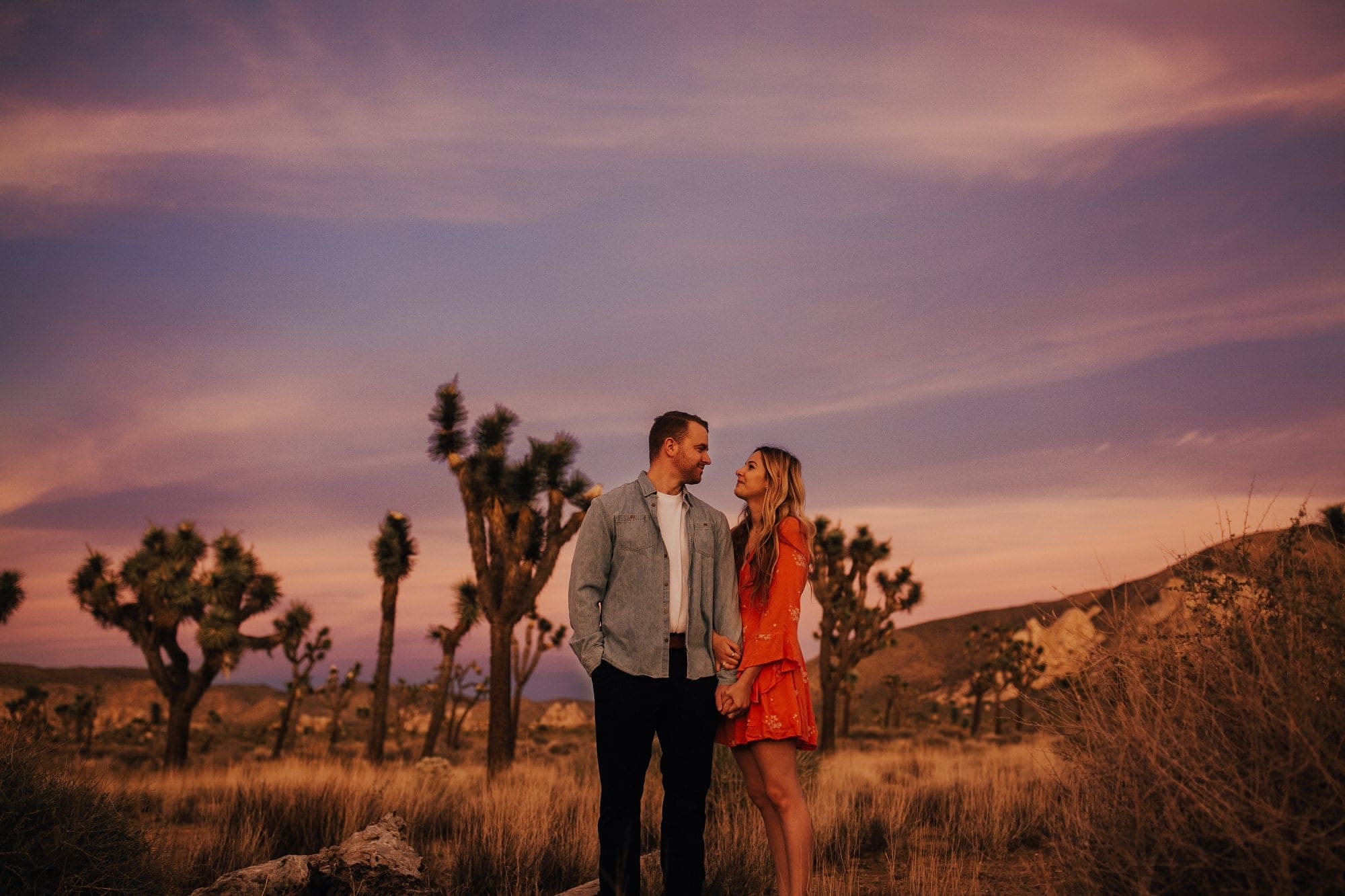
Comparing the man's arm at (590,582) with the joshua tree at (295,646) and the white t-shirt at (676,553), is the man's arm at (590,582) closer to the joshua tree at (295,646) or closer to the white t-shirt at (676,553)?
the white t-shirt at (676,553)

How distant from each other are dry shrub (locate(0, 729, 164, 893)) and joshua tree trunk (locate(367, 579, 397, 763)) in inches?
734

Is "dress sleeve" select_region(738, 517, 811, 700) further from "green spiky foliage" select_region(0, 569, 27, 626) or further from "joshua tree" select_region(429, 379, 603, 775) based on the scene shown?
"green spiky foliage" select_region(0, 569, 27, 626)

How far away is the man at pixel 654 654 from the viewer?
435 centimetres

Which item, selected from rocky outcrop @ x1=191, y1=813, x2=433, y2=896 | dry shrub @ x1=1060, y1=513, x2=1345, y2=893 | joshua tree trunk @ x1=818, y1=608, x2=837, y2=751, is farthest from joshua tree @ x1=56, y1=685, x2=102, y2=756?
dry shrub @ x1=1060, y1=513, x2=1345, y2=893

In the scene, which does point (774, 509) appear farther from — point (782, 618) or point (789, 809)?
point (789, 809)

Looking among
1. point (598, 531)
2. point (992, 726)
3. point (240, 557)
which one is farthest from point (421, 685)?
point (598, 531)

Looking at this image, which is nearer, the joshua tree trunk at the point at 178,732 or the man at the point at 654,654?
the man at the point at 654,654

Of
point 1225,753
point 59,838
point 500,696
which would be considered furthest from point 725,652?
point 500,696

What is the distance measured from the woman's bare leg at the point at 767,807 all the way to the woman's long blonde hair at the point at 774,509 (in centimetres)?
79

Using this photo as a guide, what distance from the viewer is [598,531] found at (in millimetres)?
4520

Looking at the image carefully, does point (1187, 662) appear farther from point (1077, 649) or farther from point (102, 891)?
point (102, 891)

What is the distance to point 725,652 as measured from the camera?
4.40 metres

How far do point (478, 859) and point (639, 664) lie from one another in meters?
3.37

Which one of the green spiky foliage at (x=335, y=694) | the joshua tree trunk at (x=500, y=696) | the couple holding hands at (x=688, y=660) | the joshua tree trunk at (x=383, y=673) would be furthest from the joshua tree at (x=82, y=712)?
the couple holding hands at (x=688, y=660)
